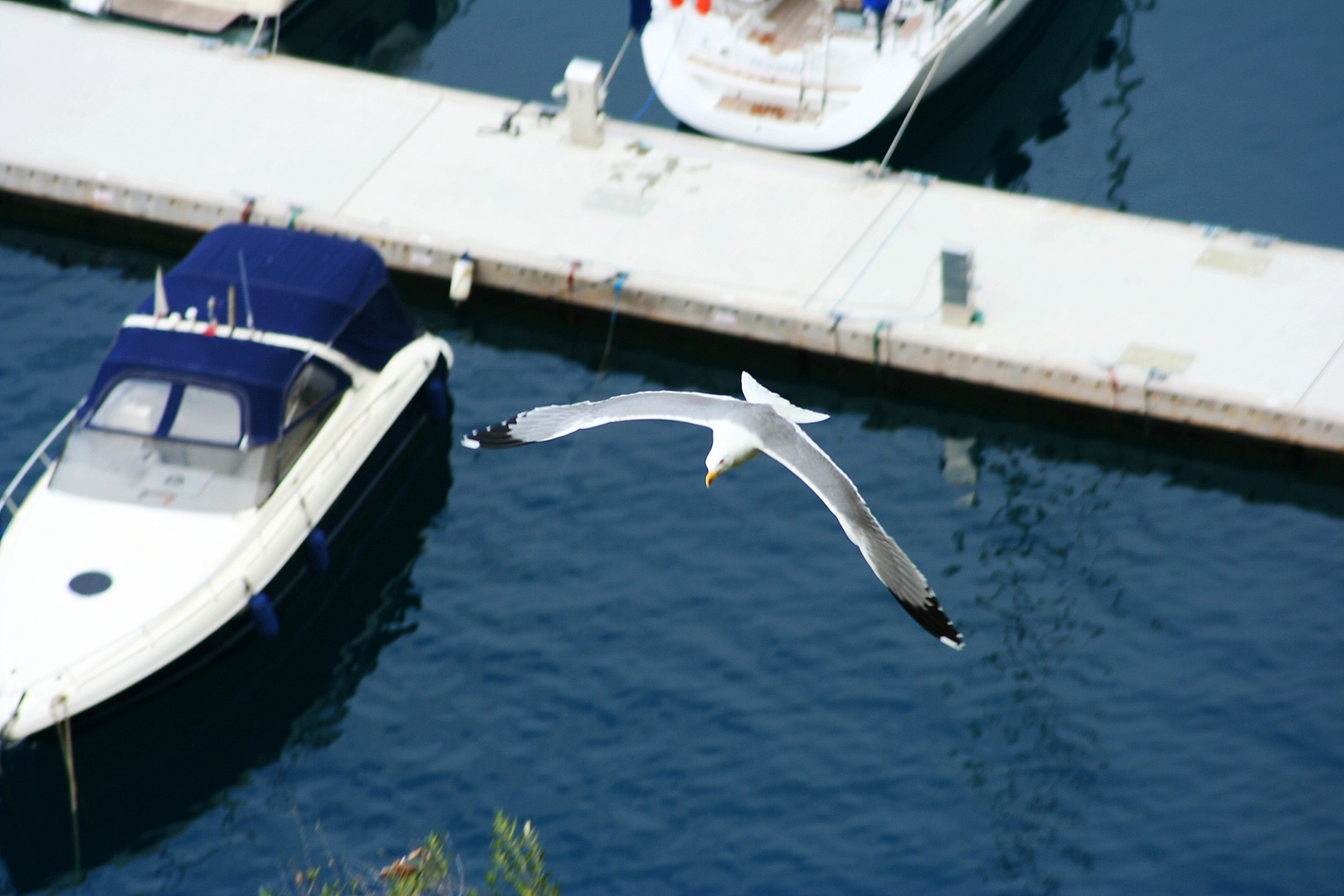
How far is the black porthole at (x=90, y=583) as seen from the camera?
53.5ft

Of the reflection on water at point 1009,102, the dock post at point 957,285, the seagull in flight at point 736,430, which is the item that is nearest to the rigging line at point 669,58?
the reflection on water at point 1009,102

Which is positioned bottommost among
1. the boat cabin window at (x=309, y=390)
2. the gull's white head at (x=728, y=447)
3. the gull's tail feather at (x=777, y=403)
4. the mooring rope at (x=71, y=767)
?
the mooring rope at (x=71, y=767)

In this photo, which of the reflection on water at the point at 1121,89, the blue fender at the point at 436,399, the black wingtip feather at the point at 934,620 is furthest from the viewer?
the reflection on water at the point at 1121,89

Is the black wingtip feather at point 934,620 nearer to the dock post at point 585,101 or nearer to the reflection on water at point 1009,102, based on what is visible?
the dock post at point 585,101

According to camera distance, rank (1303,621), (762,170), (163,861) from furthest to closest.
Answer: (762,170) < (1303,621) < (163,861)

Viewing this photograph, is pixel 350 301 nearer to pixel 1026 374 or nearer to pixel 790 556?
pixel 790 556

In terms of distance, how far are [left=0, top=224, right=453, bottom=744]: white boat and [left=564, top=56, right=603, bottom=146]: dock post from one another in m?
4.58

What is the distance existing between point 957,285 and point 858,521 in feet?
18.5

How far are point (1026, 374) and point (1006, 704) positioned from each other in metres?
4.45

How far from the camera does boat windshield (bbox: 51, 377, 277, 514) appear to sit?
56.5ft

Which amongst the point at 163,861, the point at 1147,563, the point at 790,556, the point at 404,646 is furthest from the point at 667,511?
the point at 163,861

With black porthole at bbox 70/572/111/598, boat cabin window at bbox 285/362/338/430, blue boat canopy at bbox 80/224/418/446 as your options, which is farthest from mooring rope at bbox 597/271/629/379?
black porthole at bbox 70/572/111/598

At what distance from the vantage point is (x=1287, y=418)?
18.6m

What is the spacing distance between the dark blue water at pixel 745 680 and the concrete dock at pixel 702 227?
0.77 metres
